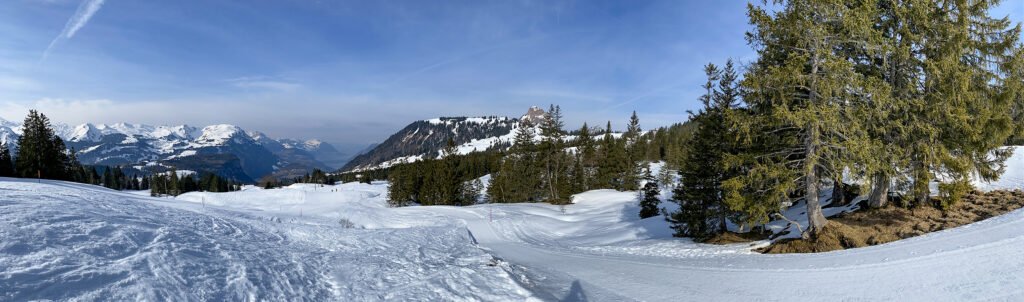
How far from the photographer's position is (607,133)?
51.7 m

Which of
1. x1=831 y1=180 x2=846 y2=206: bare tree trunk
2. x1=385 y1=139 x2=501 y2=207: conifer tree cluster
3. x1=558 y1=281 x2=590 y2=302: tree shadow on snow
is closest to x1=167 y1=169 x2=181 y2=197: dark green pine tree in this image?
x1=385 y1=139 x2=501 y2=207: conifer tree cluster

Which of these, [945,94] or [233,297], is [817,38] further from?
[233,297]

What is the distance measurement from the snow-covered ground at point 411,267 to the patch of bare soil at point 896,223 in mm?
775

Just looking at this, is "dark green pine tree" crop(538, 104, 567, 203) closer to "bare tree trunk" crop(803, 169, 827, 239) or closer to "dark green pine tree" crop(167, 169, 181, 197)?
"bare tree trunk" crop(803, 169, 827, 239)

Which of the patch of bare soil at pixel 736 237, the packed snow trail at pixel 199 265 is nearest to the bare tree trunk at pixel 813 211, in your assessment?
the patch of bare soil at pixel 736 237

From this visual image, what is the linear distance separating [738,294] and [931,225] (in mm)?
8357

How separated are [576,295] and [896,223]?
36.6ft

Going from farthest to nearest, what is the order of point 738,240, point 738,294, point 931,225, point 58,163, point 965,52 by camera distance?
point 58,163 < point 738,240 < point 965,52 < point 931,225 < point 738,294

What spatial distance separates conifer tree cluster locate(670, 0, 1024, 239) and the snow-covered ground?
224 cm


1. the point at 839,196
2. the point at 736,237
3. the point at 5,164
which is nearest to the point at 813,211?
the point at 736,237

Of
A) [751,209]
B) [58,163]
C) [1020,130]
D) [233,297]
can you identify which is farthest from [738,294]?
[58,163]

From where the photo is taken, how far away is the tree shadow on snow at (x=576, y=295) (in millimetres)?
8897

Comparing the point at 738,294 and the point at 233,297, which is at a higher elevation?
the point at 233,297

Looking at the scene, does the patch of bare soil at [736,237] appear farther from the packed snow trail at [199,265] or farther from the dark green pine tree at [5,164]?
the dark green pine tree at [5,164]
